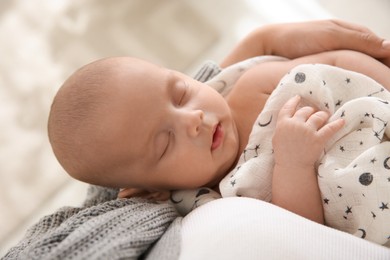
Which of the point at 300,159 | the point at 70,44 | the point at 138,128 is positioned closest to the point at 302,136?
the point at 300,159

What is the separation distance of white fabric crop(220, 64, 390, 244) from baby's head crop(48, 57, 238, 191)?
2.9 inches

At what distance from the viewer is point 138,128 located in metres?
0.92

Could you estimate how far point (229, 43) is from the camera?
1.49 m

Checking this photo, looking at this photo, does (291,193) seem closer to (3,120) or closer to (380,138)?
(380,138)

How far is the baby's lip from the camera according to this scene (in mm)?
963

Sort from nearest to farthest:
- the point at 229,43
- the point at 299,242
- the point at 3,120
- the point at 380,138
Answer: the point at 299,242, the point at 380,138, the point at 3,120, the point at 229,43

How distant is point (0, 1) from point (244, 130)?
2.96ft

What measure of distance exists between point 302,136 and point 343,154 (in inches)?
3.8

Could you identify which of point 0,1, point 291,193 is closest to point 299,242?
point 291,193

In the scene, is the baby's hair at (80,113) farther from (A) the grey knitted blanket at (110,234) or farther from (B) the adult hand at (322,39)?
(B) the adult hand at (322,39)

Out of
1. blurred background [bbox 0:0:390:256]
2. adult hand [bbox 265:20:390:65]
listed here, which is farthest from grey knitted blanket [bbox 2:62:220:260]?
adult hand [bbox 265:20:390:65]

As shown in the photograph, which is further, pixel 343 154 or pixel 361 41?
pixel 361 41

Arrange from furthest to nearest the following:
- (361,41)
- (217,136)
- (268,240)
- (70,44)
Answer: (70,44) < (361,41) < (217,136) < (268,240)

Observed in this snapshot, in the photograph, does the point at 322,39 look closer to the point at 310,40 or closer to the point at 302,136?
the point at 310,40
